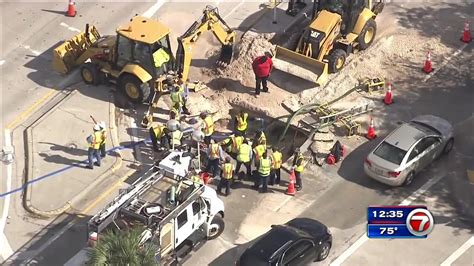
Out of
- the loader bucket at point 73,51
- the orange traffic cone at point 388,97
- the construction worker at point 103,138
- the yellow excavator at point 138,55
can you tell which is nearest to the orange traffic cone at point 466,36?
the orange traffic cone at point 388,97

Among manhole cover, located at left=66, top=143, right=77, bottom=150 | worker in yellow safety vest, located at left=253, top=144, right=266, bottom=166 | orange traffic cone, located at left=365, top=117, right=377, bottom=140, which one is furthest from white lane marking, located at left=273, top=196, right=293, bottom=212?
manhole cover, located at left=66, top=143, right=77, bottom=150

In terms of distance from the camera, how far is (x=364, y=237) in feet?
84.1

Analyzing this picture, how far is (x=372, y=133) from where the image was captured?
96.5 ft

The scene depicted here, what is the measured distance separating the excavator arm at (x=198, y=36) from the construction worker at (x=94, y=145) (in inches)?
183

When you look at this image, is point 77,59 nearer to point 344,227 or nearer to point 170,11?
point 170,11

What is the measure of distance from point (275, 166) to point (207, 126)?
113 inches

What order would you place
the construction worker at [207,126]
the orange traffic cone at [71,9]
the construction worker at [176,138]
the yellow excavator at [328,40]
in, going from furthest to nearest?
the orange traffic cone at [71,9], the yellow excavator at [328,40], the construction worker at [207,126], the construction worker at [176,138]

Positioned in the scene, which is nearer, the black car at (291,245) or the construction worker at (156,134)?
the black car at (291,245)

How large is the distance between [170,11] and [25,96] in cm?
737

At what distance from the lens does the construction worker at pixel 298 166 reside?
2700 cm

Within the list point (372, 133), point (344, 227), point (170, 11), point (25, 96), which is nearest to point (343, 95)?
point (372, 133)

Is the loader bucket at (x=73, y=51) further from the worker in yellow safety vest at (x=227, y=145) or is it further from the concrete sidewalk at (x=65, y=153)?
the worker in yellow safety vest at (x=227, y=145)

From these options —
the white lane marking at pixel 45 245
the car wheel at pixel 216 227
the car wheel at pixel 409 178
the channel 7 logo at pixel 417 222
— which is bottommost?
the white lane marking at pixel 45 245

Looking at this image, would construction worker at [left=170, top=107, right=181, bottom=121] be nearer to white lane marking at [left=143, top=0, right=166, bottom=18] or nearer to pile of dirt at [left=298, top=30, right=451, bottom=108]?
pile of dirt at [left=298, top=30, right=451, bottom=108]
